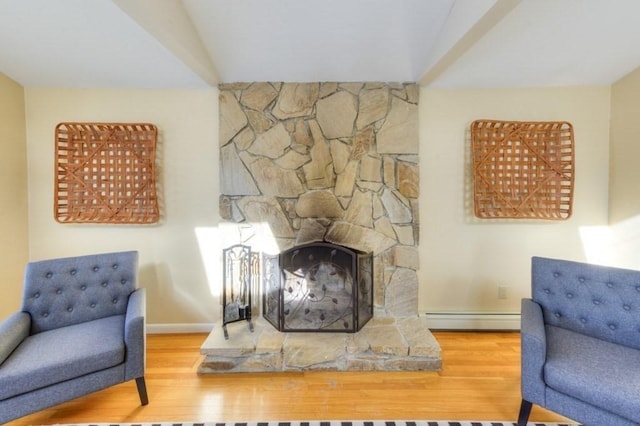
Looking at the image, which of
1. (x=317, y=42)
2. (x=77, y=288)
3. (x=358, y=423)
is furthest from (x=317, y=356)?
(x=317, y=42)

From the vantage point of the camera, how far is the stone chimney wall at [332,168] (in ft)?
8.24

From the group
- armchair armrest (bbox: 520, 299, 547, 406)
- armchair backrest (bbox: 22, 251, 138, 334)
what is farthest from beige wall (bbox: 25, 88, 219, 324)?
armchair armrest (bbox: 520, 299, 547, 406)

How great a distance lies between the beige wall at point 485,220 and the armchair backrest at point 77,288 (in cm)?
245

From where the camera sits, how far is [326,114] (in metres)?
2.52

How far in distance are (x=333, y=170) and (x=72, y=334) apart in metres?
2.15

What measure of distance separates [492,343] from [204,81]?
331 centimetres

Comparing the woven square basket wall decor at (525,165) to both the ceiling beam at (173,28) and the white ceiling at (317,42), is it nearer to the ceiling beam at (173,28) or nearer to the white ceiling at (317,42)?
the white ceiling at (317,42)

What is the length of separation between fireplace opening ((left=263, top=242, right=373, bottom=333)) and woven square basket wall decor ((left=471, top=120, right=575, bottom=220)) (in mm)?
1316

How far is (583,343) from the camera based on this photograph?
1.59m

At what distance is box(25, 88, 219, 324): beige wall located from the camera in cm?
252

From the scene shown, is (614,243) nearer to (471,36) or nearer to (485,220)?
(485,220)

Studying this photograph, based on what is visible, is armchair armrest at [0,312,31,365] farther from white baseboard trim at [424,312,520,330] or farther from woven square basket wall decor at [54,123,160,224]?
white baseboard trim at [424,312,520,330]

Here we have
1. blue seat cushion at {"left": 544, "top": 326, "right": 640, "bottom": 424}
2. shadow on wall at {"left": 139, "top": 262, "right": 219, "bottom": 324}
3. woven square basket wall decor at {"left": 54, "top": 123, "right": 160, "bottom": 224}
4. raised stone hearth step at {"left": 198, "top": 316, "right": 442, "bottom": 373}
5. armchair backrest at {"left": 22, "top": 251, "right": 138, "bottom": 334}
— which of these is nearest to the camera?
blue seat cushion at {"left": 544, "top": 326, "right": 640, "bottom": 424}

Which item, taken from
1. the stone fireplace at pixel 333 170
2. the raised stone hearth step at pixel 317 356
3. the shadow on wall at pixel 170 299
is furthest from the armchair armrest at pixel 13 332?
the stone fireplace at pixel 333 170
